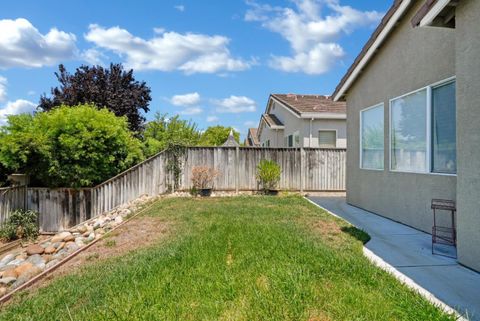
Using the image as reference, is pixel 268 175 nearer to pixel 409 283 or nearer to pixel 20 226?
pixel 20 226

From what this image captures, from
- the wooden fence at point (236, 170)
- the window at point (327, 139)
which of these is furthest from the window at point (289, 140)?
A: the wooden fence at point (236, 170)

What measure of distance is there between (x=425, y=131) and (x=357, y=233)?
2384 mm

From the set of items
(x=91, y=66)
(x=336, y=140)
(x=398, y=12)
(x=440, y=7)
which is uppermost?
(x=91, y=66)

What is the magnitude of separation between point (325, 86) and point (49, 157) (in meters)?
17.7

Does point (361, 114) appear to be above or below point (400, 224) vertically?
above

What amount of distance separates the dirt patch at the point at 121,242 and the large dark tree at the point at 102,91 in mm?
10367

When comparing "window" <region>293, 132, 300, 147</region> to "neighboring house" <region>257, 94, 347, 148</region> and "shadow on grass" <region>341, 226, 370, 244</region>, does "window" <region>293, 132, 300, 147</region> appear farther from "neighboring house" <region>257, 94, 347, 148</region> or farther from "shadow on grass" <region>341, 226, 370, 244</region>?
"shadow on grass" <region>341, 226, 370, 244</region>

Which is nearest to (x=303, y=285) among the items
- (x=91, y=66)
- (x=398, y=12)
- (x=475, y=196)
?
(x=475, y=196)

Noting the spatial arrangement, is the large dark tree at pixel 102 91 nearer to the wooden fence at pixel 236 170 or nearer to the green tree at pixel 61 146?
the wooden fence at pixel 236 170

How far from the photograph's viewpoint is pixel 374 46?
25.9ft

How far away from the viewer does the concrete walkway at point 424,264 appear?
3252 mm

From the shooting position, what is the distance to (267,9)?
12.2 meters

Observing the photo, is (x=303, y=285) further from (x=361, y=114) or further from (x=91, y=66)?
(x=91, y=66)

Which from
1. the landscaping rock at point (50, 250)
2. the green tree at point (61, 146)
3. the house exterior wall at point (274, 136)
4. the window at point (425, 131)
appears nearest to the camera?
the window at point (425, 131)
